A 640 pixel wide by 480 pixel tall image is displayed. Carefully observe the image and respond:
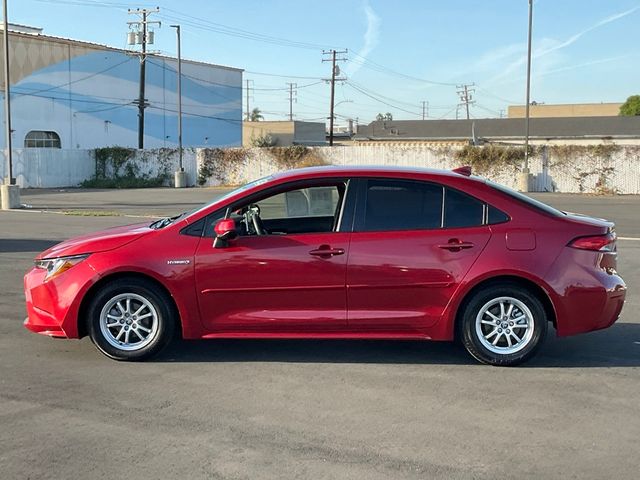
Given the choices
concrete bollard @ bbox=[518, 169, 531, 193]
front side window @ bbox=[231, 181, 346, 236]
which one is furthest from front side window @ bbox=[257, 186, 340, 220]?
concrete bollard @ bbox=[518, 169, 531, 193]

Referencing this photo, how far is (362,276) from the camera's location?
5.86 metres

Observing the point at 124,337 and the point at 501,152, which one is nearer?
the point at 124,337

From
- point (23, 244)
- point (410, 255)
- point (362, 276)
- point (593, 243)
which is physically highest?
point (593, 243)

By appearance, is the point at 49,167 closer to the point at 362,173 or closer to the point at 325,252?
the point at 362,173

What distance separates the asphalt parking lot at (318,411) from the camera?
414cm

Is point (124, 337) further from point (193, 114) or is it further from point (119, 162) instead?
point (193, 114)

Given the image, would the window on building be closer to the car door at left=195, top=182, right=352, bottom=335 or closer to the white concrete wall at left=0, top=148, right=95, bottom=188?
the white concrete wall at left=0, top=148, right=95, bottom=188

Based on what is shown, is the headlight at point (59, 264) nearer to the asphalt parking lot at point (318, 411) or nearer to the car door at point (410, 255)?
the asphalt parking lot at point (318, 411)

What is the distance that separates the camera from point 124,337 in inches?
239

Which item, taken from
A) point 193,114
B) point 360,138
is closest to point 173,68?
point 193,114

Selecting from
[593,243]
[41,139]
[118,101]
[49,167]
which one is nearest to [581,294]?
[593,243]

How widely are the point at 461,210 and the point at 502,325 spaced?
100 cm

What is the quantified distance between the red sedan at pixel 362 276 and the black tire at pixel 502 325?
0.4 inches

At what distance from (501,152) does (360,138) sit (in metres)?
40.7
